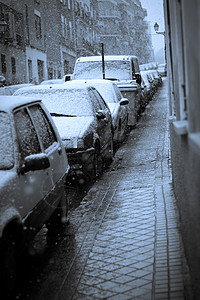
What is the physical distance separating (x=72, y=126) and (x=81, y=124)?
→ 0.70 ft

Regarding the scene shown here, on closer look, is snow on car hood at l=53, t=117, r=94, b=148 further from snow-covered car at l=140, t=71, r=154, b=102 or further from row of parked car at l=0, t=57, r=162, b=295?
snow-covered car at l=140, t=71, r=154, b=102

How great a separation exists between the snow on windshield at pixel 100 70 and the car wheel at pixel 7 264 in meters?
13.6

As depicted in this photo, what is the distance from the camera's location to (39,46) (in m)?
45.6

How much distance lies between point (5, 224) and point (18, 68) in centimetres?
3636

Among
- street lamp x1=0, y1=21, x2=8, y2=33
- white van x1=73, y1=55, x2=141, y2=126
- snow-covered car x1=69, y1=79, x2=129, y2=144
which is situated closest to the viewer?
snow-covered car x1=69, y1=79, x2=129, y2=144

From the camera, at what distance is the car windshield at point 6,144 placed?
4.66m

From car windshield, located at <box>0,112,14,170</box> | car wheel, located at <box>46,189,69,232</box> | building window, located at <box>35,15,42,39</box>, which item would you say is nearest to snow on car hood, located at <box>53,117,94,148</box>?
car wheel, located at <box>46,189,69,232</box>

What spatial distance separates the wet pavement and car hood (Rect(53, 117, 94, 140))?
0.91m

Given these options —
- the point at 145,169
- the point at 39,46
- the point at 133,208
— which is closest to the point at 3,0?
the point at 39,46

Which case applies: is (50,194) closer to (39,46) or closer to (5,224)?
(5,224)

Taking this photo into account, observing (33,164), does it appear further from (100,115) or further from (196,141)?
(100,115)

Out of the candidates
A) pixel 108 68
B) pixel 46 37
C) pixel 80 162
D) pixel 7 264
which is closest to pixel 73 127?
pixel 80 162

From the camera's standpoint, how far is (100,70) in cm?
1805

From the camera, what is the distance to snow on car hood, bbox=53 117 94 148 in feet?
28.6
